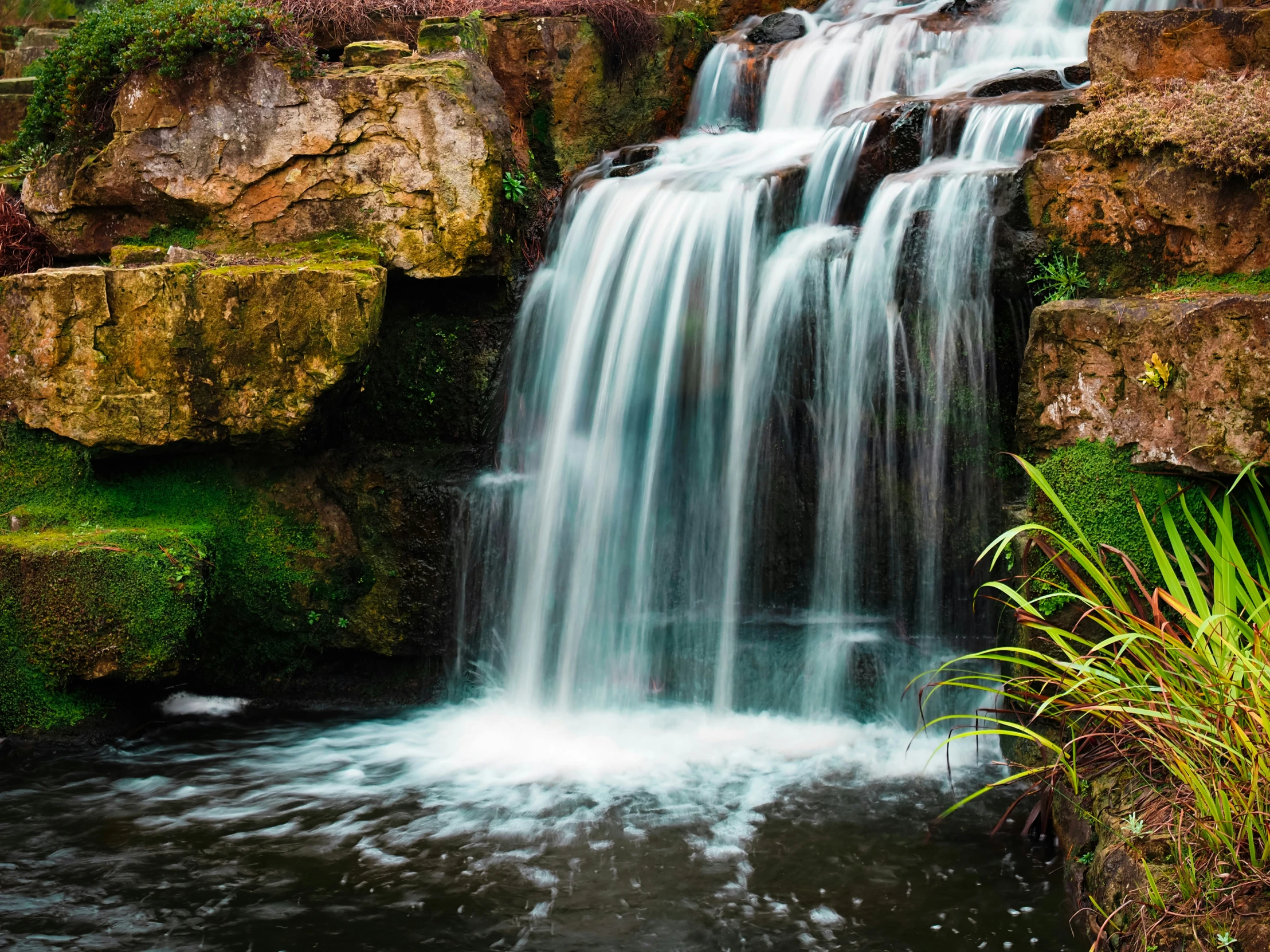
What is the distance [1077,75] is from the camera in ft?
23.0

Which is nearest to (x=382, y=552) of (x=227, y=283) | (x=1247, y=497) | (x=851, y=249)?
(x=227, y=283)

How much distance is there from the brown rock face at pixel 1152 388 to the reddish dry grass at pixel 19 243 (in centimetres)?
645

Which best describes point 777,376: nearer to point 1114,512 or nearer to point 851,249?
point 851,249

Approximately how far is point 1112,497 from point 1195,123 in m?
1.84

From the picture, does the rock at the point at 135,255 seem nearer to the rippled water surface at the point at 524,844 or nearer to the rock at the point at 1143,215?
the rippled water surface at the point at 524,844

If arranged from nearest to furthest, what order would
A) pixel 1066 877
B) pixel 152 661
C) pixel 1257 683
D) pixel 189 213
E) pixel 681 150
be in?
pixel 1257 683 < pixel 1066 877 < pixel 152 661 < pixel 189 213 < pixel 681 150

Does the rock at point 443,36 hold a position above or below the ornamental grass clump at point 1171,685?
above

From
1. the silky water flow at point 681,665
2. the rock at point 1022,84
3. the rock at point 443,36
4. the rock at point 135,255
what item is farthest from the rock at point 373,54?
the rock at point 1022,84

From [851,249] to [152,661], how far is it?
4.44 meters

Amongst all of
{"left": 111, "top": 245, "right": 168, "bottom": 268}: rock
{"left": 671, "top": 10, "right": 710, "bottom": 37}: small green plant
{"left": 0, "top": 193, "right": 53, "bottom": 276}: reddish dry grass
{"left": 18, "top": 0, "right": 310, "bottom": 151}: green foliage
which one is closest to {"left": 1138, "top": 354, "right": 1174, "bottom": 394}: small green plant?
{"left": 18, "top": 0, "right": 310, "bottom": 151}: green foliage

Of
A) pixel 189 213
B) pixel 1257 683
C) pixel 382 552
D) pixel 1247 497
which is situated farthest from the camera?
pixel 189 213

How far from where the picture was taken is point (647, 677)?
601cm

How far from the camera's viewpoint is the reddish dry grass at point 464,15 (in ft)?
25.7

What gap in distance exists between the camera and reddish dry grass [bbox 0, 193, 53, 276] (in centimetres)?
722
